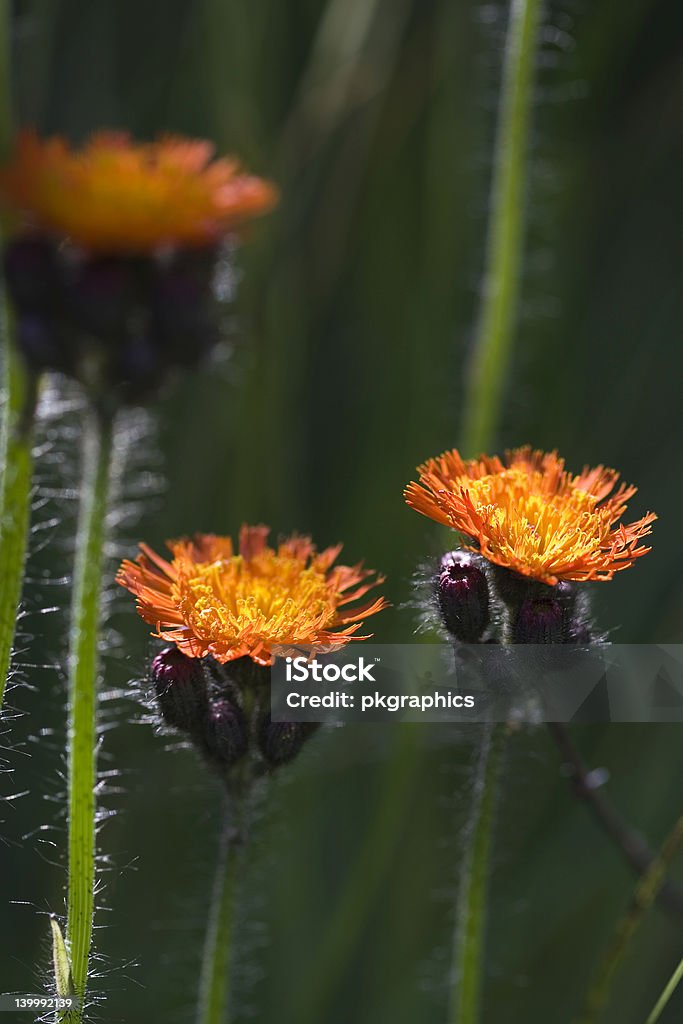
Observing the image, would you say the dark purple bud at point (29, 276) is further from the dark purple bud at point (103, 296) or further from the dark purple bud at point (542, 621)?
the dark purple bud at point (542, 621)

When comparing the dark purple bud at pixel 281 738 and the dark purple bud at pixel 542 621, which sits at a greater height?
the dark purple bud at pixel 542 621

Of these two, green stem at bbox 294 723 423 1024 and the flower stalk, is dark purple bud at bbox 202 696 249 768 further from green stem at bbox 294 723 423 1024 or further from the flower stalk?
green stem at bbox 294 723 423 1024

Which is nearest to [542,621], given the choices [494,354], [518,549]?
[518,549]

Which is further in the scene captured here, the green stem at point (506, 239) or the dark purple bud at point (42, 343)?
the green stem at point (506, 239)

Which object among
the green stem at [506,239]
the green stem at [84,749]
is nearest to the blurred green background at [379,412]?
the green stem at [506,239]

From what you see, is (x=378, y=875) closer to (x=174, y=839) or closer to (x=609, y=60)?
(x=174, y=839)


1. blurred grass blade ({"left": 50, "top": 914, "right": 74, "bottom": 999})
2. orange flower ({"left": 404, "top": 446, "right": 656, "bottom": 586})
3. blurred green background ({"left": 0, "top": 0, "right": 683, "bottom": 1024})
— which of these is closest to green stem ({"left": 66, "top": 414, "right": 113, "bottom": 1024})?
blurred grass blade ({"left": 50, "top": 914, "right": 74, "bottom": 999})
